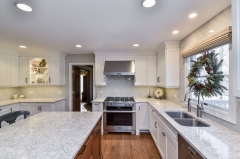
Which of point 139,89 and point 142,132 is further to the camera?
point 139,89

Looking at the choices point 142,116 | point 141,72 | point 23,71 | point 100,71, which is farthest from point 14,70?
point 142,116

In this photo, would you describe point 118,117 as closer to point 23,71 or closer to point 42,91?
point 42,91

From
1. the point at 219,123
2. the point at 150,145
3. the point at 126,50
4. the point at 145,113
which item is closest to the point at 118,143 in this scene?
the point at 150,145

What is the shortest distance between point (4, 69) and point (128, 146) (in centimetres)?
388

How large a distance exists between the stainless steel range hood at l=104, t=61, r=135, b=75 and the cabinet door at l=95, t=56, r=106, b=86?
18 cm

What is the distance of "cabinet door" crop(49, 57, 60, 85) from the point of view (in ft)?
13.1

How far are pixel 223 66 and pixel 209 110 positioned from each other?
2.22 ft

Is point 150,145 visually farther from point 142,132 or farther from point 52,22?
point 52,22

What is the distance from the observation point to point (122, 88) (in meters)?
4.22

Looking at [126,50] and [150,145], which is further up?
[126,50]

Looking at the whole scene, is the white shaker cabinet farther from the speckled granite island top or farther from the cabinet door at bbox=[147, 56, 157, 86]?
the speckled granite island top

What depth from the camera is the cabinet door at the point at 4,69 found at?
3.43 metres

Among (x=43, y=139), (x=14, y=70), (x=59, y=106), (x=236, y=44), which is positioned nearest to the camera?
(x=236, y=44)

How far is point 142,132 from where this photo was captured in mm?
3566
